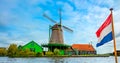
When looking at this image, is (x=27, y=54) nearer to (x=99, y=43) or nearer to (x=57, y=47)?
(x=57, y=47)

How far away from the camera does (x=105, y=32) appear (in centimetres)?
1080

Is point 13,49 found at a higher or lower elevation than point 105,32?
lower

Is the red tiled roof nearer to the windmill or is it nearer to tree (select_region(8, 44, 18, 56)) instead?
the windmill

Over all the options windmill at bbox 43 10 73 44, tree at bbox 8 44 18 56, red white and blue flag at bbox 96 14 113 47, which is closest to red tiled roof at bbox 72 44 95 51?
windmill at bbox 43 10 73 44

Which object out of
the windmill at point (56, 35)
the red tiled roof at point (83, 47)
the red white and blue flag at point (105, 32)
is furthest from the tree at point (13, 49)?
the red white and blue flag at point (105, 32)

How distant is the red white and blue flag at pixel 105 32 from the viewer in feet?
34.5

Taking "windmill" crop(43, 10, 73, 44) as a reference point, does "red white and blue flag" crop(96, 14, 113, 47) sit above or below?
below

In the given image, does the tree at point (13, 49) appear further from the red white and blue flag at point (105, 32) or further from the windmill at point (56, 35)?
the red white and blue flag at point (105, 32)

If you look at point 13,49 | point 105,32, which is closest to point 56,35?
point 13,49

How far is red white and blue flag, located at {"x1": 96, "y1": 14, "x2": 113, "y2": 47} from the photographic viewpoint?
10.5 metres

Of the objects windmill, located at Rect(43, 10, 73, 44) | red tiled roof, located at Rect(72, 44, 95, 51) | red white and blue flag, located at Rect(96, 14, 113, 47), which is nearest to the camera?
red white and blue flag, located at Rect(96, 14, 113, 47)

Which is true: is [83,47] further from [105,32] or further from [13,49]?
[105,32]

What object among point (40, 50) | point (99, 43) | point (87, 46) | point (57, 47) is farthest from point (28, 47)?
point (99, 43)

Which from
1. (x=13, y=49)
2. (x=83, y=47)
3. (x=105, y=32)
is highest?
(x=83, y=47)
